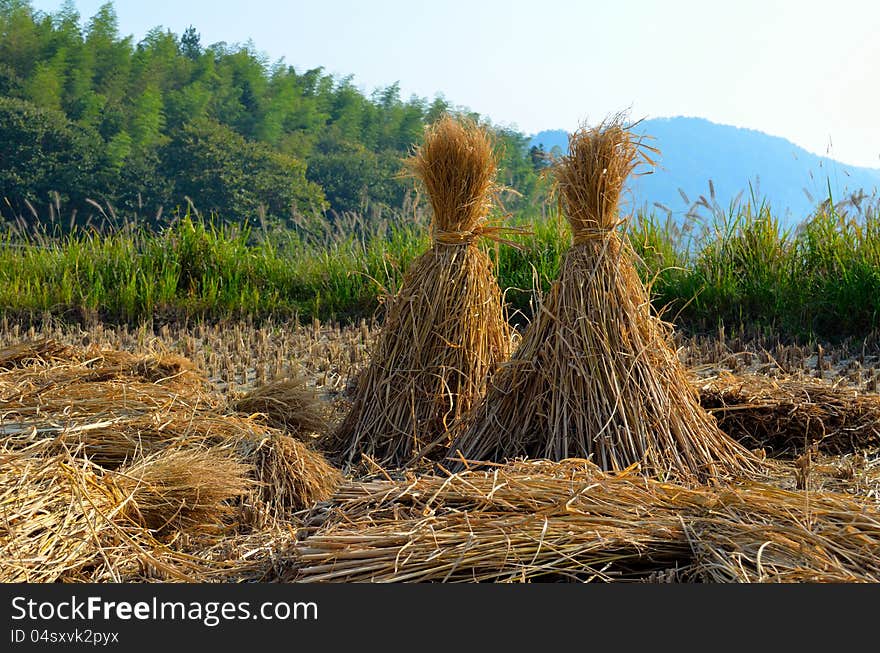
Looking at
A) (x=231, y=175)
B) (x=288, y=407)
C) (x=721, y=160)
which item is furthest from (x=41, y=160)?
(x=721, y=160)

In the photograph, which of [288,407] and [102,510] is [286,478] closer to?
[102,510]

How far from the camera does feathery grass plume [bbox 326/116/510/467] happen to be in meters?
4.01

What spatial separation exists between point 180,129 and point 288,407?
3705 centimetres

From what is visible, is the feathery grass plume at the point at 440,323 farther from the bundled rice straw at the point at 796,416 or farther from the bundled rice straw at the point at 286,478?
the bundled rice straw at the point at 796,416

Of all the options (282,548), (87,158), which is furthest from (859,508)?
(87,158)

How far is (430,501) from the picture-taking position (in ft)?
8.30

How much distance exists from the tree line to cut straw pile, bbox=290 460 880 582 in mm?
22197

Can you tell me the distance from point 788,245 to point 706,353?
1759 millimetres

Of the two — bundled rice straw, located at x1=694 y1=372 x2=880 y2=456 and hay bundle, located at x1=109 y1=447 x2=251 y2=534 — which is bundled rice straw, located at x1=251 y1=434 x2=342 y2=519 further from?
bundled rice straw, located at x1=694 y1=372 x2=880 y2=456

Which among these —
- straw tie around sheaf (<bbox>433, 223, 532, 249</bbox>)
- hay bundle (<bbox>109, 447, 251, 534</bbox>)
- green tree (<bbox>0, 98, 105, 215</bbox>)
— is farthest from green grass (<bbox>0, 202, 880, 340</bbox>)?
green tree (<bbox>0, 98, 105, 215</bbox>)

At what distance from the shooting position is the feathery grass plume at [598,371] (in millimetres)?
3488

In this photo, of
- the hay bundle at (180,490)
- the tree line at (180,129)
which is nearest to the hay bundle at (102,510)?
the hay bundle at (180,490)

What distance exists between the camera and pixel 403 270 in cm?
801

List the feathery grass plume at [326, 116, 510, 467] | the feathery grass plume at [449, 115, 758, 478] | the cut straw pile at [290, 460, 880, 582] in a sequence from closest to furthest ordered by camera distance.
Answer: the cut straw pile at [290, 460, 880, 582]
the feathery grass plume at [449, 115, 758, 478]
the feathery grass plume at [326, 116, 510, 467]
